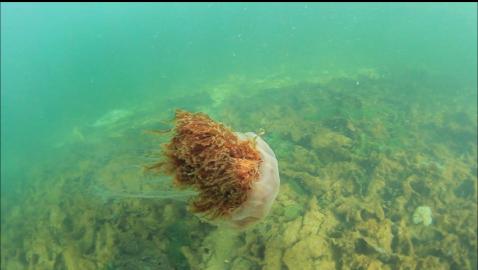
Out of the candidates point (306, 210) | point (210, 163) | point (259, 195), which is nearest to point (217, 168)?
point (210, 163)

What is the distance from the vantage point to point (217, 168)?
2.86 metres

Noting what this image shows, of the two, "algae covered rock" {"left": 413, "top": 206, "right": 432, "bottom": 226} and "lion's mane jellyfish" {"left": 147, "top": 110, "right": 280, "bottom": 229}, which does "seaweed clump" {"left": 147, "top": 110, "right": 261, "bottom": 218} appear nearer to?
"lion's mane jellyfish" {"left": 147, "top": 110, "right": 280, "bottom": 229}

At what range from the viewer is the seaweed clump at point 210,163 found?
287 centimetres

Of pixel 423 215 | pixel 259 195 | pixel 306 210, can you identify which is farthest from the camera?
pixel 423 215

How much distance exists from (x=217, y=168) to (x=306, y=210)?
255 cm

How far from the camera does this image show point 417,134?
9922mm

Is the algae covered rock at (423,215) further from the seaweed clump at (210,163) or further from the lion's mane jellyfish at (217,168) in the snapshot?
the seaweed clump at (210,163)

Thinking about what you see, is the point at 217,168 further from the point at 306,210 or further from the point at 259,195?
the point at 306,210

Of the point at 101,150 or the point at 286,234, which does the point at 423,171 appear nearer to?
the point at 286,234

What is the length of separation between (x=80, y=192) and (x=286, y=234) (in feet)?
12.3

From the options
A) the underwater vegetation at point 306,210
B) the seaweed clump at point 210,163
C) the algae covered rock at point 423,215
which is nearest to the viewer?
the seaweed clump at point 210,163

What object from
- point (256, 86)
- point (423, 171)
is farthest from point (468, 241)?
point (256, 86)

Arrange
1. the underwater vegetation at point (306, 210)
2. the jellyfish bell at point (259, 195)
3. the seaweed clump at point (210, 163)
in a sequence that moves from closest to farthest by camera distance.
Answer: the seaweed clump at point (210, 163)
the jellyfish bell at point (259, 195)
the underwater vegetation at point (306, 210)

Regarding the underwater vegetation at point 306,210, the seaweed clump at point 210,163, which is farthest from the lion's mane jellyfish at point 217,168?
the underwater vegetation at point 306,210
